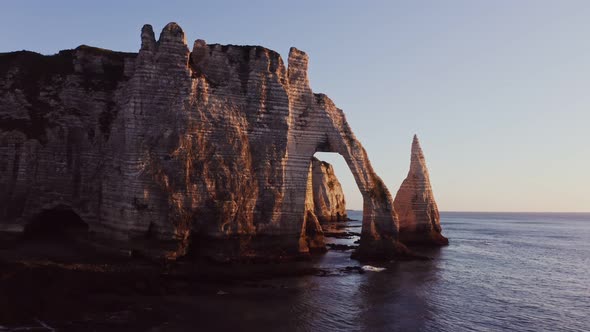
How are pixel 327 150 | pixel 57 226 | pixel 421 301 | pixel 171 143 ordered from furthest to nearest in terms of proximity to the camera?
pixel 327 150, pixel 57 226, pixel 171 143, pixel 421 301

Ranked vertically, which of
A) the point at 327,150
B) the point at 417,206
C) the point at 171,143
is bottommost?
the point at 417,206

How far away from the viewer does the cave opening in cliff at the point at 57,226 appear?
111ft

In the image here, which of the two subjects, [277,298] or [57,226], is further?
[57,226]

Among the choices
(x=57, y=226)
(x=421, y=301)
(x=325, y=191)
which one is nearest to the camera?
(x=421, y=301)

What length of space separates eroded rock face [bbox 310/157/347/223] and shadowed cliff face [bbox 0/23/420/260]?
42133mm

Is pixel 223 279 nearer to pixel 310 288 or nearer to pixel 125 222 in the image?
pixel 310 288

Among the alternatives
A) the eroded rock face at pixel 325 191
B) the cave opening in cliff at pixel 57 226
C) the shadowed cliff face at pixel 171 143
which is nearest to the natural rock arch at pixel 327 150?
the shadowed cliff face at pixel 171 143

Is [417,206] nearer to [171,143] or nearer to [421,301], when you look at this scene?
[421,301]

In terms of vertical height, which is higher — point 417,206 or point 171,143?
point 171,143

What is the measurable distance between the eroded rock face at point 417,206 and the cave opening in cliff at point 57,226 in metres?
32.9

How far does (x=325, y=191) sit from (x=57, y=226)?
55571mm

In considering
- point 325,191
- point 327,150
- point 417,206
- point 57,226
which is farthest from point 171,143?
point 325,191

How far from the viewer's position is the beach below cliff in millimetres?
19641

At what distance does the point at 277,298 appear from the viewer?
2397 centimetres
